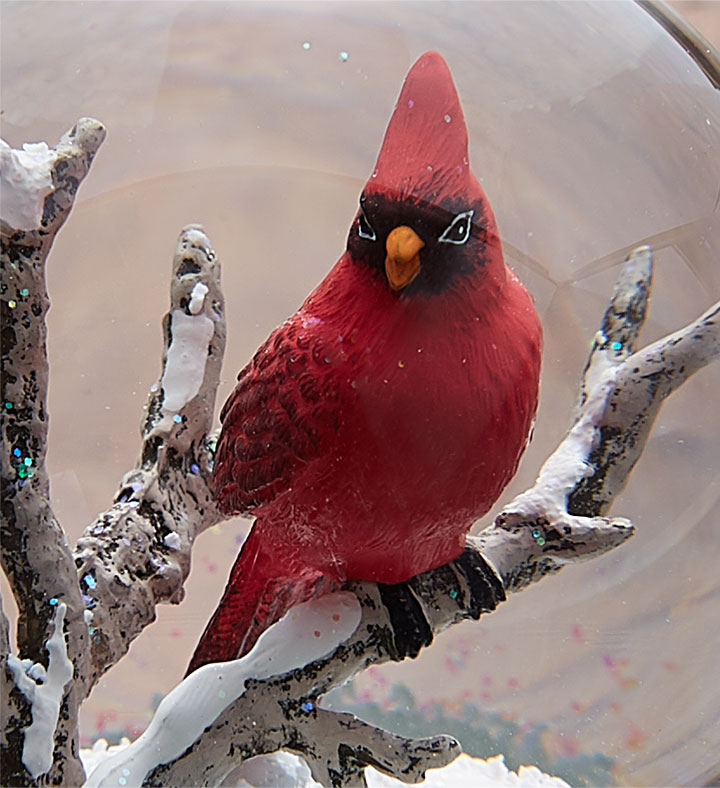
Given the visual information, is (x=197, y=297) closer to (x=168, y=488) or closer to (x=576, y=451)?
(x=168, y=488)

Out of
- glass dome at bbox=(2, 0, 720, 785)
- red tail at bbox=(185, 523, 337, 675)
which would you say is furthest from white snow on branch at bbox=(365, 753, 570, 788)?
red tail at bbox=(185, 523, 337, 675)

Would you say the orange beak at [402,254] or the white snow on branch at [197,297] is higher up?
the orange beak at [402,254]

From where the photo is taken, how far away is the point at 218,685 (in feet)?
1.49

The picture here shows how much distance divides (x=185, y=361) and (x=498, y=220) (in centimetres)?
26

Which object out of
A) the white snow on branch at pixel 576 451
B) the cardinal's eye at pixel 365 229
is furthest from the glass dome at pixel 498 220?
the cardinal's eye at pixel 365 229

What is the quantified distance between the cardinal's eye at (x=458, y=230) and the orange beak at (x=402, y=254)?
0.01 metres

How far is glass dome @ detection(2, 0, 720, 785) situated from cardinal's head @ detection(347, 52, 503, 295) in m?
0.10

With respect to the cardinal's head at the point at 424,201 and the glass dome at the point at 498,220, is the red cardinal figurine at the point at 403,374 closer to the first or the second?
the cardinal's head at the point at 424,201

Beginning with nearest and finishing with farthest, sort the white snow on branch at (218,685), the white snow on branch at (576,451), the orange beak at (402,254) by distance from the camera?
the orange beak at (402,254), the white snow on branch at (218,685), the white snow on branch at (576,451)

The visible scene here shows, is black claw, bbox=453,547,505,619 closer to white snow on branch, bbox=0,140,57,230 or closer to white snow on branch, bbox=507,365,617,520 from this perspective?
white snow on branch, bbox=507,365,617,520

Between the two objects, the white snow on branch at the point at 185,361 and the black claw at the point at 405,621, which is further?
the white snow on branch at the point at 185,361

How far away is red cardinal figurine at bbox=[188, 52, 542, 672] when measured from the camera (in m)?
0.35

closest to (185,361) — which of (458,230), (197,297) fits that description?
(197,297)

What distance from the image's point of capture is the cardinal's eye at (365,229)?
0.36 meters
